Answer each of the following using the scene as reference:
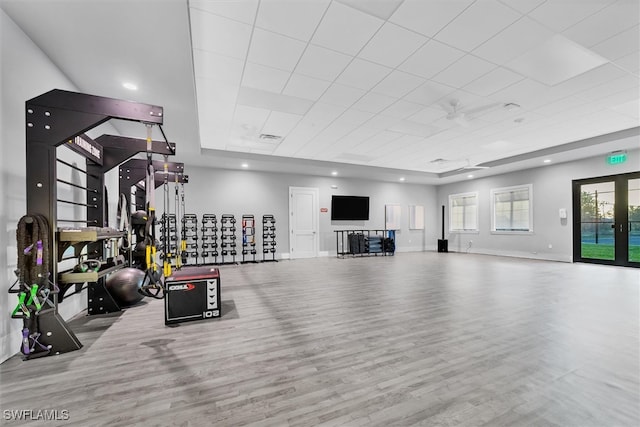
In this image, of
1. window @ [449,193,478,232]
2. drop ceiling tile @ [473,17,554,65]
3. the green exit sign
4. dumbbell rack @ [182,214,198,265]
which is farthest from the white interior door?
the green exit sign

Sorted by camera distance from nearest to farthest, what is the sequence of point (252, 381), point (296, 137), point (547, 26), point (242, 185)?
point (252, 381), point (547, 26), point (296, 137), point (242, 185)

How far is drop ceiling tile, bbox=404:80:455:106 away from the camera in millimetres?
3830

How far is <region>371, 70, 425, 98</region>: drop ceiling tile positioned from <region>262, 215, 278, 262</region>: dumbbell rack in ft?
18.7

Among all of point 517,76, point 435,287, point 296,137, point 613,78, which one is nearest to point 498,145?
point 613,78

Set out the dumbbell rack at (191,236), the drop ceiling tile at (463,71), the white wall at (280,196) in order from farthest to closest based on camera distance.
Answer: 1. the white wall at (280,196)
2. the dumbbell rack at (191,236)
3. the drop ceiling tile at (463,71)

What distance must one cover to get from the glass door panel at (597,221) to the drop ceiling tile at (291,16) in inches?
347

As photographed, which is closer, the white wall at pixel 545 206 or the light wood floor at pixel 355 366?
the light wood floor at pixel 355 366

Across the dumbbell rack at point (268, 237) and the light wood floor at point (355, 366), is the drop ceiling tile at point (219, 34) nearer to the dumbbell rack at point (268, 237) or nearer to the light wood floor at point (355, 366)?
the light wood floor at point (355, 366)

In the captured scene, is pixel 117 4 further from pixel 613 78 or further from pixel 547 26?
pixel 613 78

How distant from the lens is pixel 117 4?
2127mm

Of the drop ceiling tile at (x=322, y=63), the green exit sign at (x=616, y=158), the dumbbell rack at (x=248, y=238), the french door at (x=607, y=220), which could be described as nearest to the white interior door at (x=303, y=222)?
the dumbbell rack at (x=248, y=238)

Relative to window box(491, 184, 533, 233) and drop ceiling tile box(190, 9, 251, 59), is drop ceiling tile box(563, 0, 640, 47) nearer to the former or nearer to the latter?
drop ceiling tile box(190, 9, 251, 59)

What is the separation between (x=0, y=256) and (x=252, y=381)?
232 cm

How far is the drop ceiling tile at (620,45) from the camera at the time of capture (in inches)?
109
